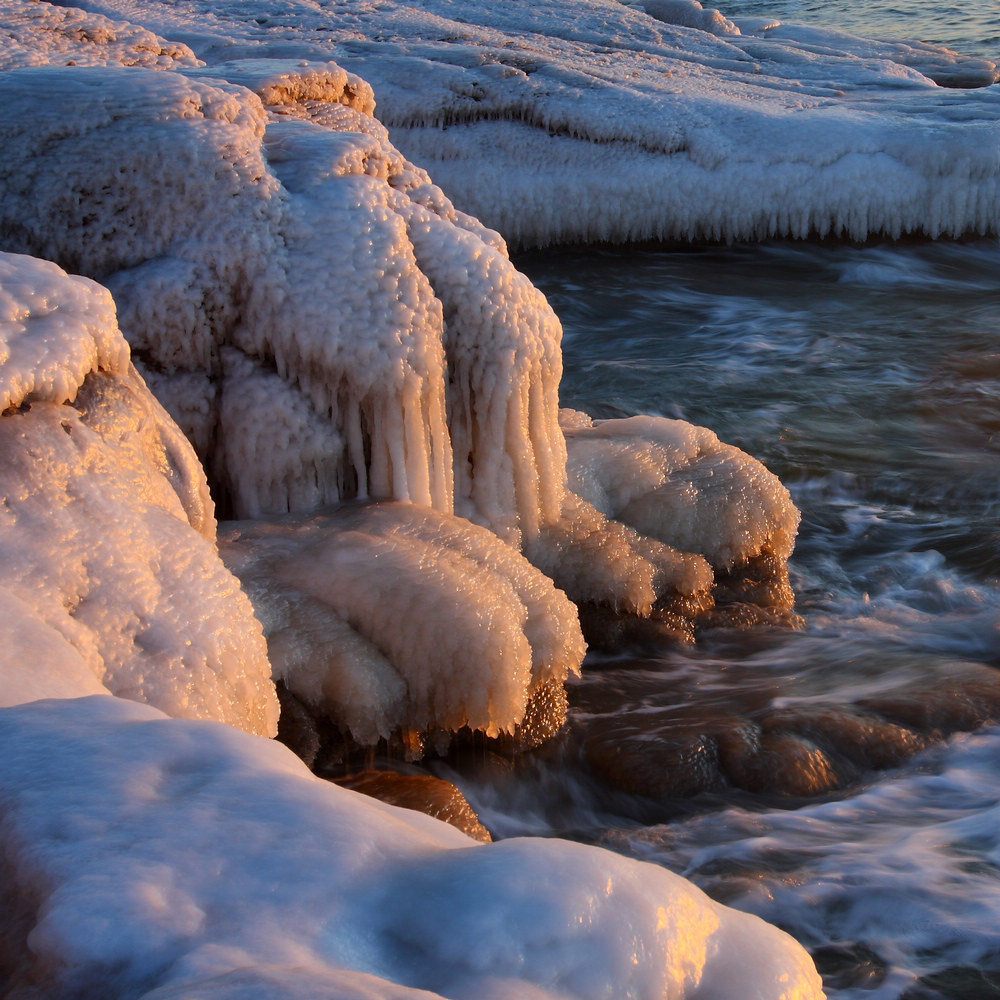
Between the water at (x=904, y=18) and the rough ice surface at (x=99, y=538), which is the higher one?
the water at (x=904, y=18)

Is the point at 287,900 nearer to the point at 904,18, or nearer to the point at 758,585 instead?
the point at 758,585

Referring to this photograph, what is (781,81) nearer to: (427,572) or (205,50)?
(205,50)

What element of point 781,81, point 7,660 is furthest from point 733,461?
point 781,81

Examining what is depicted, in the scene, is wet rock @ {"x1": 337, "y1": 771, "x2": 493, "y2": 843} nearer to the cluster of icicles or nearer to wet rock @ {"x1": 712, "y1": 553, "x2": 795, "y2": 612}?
the cluster of icicles

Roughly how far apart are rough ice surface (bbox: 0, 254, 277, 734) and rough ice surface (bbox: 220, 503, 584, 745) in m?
0.51

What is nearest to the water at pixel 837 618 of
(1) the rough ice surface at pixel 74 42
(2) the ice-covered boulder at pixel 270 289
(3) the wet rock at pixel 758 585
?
(3) the wet rock at pixel 758 585

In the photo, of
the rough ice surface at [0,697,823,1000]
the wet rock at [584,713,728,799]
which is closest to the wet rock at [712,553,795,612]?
the wet rock at [584,713,728,799]

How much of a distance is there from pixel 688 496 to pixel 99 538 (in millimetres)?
2386

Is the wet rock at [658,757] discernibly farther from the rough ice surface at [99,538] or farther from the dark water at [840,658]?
the rough ice surface at [99,538]

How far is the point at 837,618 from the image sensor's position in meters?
4.37

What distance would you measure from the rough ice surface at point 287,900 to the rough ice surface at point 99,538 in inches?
18.5

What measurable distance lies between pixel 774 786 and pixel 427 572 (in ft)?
3.73

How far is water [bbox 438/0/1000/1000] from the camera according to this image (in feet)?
9.68

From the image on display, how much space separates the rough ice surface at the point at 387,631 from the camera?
2.96 metres
